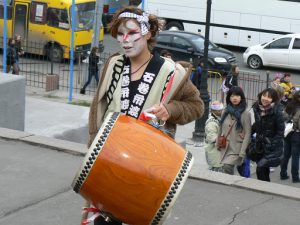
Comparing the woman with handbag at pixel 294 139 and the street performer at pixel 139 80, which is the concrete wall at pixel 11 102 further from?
the street performer at pixel 139 80

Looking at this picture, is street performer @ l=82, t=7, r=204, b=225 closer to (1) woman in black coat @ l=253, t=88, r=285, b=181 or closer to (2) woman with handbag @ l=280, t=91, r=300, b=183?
(1) woman in black coat @ l=253, t=88, r=285, b=181

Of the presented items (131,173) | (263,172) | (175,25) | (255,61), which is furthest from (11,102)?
(175,25)

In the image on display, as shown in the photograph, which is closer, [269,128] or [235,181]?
[235,181]

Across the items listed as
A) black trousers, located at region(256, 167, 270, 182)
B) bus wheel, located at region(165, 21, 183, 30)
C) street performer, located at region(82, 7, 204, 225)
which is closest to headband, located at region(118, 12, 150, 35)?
street performer, located at region(82, 7, 204, 225)

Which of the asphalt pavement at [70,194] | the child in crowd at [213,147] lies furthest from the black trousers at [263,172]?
the asphalt pavement at [70,194]

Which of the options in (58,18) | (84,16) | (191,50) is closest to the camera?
(191,50)

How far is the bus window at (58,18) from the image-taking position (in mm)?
22703

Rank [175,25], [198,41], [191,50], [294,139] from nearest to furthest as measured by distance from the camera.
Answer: [294,139] → [191,50] → [198,41] → [175,25]

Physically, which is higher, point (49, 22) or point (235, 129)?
point (49, 22)

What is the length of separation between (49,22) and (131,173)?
65.4 ft

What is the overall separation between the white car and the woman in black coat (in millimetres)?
14519

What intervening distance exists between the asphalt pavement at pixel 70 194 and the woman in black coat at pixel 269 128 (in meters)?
1.27

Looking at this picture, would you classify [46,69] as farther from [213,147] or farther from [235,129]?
[235,129]

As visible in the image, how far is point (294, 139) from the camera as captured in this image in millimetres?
9930
